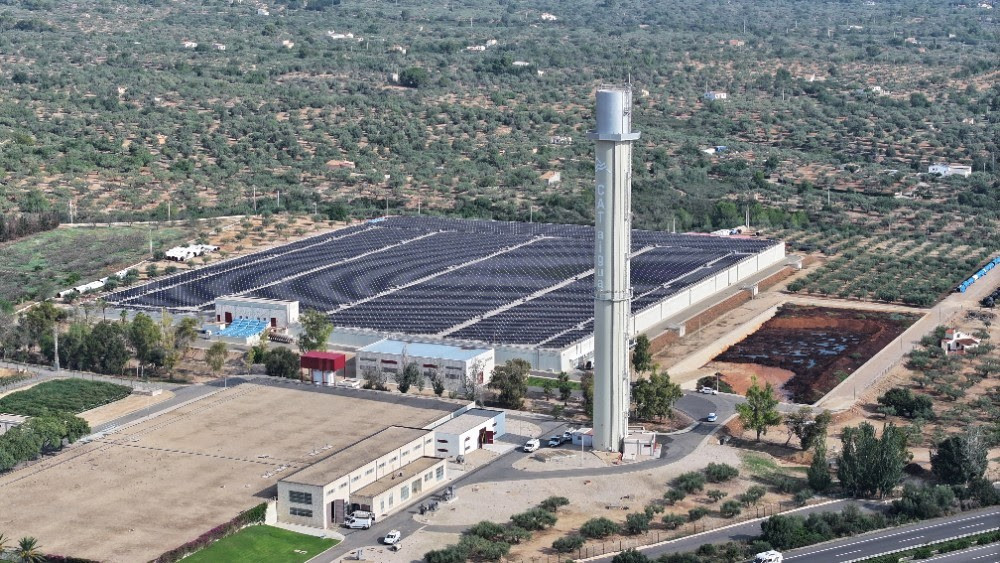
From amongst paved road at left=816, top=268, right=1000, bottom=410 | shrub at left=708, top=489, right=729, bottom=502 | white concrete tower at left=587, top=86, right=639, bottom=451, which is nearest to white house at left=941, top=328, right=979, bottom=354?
paved road at left=816, top=268, right=1000, bottom=410

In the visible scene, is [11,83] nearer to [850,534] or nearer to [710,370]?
[710,370]

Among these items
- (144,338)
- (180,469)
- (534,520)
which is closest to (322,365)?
(144,338)

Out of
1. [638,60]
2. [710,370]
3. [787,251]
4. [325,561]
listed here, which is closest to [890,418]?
[710,370]

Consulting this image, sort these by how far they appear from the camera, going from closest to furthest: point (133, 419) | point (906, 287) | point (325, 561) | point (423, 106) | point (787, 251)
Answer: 1. point (325, 561)
2. point (133, 419)
3. point (906, 287)
4. point (787, 251)
5. point (423, 106)

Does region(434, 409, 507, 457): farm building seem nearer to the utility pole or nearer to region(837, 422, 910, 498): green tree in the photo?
region(837, 422, 910, 498): green tree

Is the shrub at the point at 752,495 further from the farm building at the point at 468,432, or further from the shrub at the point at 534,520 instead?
the farm building at the point at 468,432

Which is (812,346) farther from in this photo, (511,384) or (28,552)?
(28,552)
